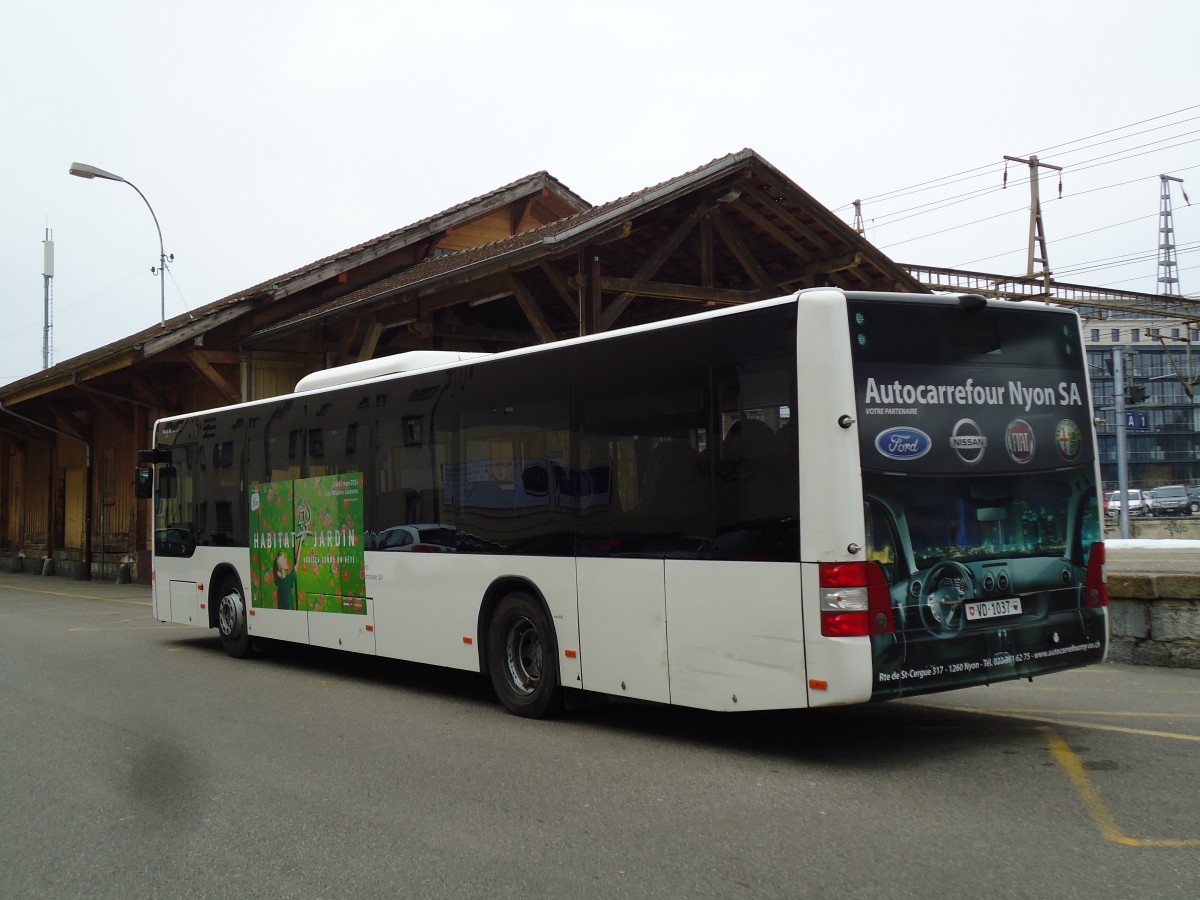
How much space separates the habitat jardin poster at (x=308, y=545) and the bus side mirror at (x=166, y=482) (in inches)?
84.1

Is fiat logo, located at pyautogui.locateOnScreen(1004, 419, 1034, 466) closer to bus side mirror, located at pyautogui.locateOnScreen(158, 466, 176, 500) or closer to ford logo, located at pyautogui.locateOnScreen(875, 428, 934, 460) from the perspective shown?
ford logo, located at pyautogui.locateOnScreen(875, 428, 934, 460)

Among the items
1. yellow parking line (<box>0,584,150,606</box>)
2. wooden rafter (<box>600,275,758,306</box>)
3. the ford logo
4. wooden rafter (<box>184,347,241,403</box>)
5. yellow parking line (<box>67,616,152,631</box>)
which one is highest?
wooden rafter (<box>600,275,758,306</box>)

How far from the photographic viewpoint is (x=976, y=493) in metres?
6.80

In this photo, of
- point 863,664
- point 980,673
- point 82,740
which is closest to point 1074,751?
point 980,673

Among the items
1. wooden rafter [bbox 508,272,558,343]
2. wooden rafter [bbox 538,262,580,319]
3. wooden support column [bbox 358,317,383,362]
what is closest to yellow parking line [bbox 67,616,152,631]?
wooden support column [bbox 358,317,383,362]

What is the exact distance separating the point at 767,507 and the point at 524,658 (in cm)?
288

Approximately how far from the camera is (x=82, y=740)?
311 inches

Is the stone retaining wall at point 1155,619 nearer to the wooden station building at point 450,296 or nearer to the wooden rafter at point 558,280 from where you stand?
the wooden station building at point 450,296

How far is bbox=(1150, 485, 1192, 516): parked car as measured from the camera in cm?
5556

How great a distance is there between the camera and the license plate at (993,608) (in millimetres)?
6680

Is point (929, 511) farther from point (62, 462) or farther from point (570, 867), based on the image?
point (62, 462)

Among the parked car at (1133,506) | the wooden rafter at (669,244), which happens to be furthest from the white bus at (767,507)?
the parked car at (1133,506)

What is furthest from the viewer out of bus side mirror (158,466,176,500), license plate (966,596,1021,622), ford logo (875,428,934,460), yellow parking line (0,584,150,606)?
yellow parking line (0,584,150,606)

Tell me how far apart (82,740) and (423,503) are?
3.08 meters
